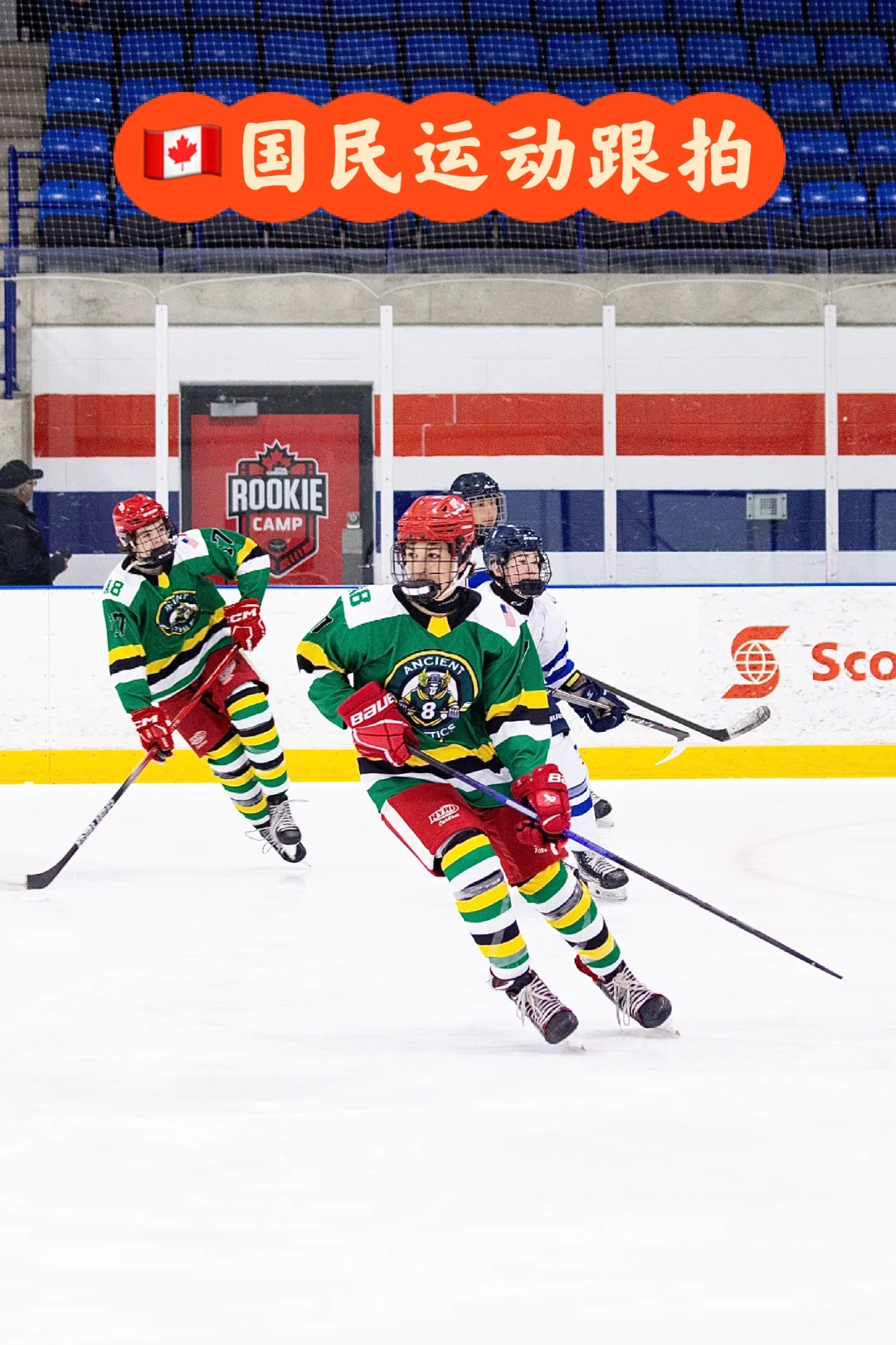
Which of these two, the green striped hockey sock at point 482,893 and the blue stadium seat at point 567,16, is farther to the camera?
the blue stadium seat at point 567,16

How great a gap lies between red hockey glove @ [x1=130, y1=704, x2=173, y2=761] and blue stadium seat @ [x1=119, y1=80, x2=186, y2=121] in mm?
5971

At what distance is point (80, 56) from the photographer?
9516 mm

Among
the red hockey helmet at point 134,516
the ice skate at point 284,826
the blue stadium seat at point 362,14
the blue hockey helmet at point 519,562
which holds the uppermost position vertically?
the blue stadium seat at point 362,14

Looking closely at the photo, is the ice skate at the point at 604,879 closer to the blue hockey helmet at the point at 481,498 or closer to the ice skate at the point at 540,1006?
the blue hockey helmet at the point at 481,498

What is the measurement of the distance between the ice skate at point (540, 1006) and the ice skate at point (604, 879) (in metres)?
→ 1.39

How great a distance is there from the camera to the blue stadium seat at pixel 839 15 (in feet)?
31.9

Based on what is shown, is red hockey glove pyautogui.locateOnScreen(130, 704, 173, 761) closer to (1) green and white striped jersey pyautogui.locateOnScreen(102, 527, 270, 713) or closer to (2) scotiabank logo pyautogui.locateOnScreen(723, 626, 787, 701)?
(1) green and white striped jersey pyautogui.locateOnScreen(102, 527, 270, 713)

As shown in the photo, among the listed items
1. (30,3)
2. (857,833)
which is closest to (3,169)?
(30,3)

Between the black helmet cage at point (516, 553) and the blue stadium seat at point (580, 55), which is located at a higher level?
the blue stadium seat at point (580, 55)

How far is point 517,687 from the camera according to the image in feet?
8.50

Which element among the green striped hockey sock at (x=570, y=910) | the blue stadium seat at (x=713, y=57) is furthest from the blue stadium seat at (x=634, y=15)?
the green striped hockey sock at (x=570, y=910)

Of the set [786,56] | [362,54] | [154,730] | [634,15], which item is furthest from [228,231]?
[786,56]

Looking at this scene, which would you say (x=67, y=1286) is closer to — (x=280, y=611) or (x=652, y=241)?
(x=280, y=611)

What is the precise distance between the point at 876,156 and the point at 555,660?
6064 millimetres
